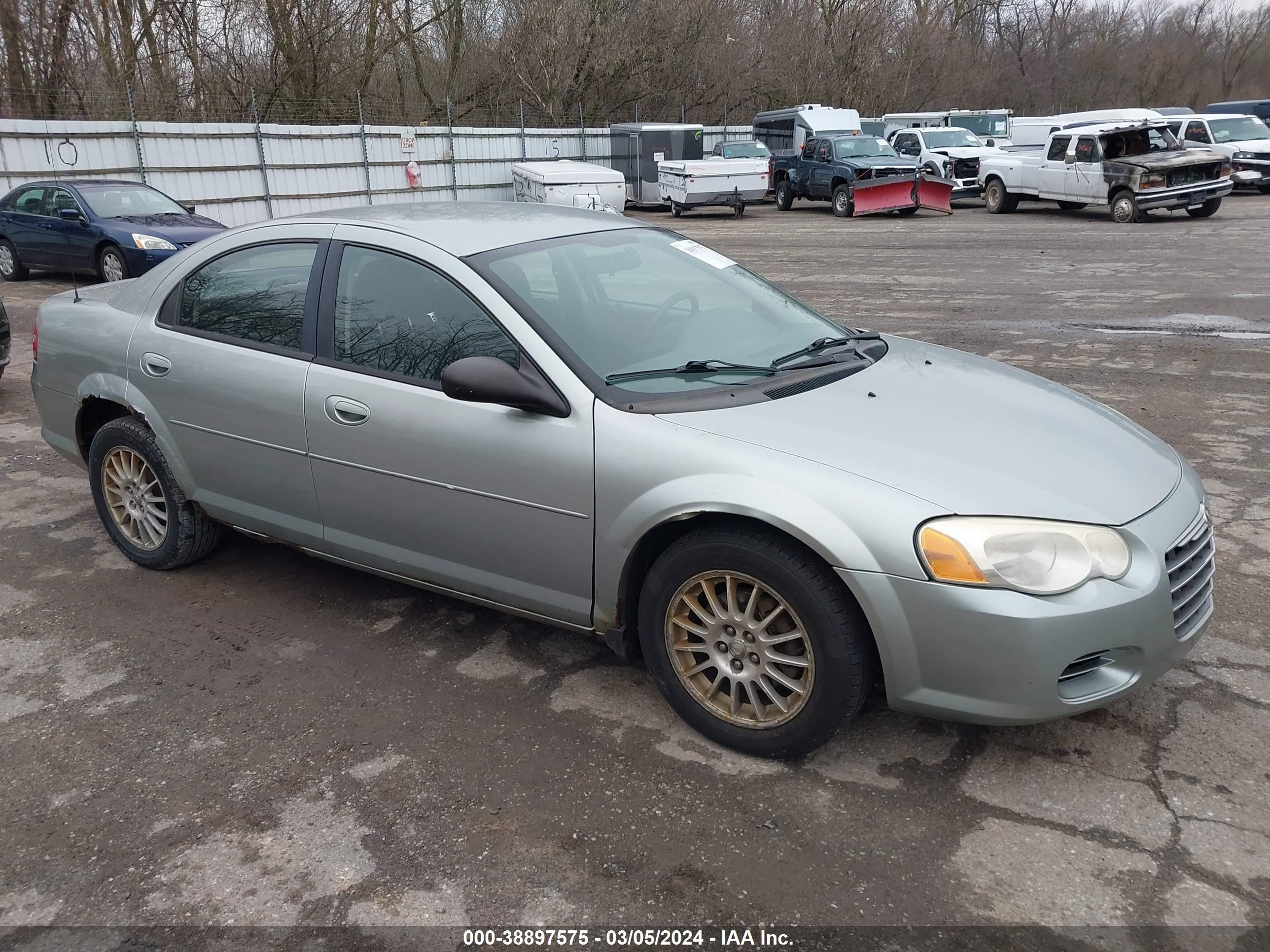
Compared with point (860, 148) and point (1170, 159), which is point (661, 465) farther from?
point (860, 148)

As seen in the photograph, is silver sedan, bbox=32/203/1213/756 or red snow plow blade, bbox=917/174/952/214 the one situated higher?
silver sedan, bbox=32/203/1213/756

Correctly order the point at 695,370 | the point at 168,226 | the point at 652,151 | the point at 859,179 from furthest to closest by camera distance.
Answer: the point at 652,151 < the point at 859,179 < the point at 168,226 < the point at 695,370

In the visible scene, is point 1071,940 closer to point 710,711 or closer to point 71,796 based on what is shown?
point 710,711

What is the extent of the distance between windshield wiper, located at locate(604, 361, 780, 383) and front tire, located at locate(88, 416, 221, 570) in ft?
7.13

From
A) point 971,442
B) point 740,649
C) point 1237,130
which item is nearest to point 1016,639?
point 971,442

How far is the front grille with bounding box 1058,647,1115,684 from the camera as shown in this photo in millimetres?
2717

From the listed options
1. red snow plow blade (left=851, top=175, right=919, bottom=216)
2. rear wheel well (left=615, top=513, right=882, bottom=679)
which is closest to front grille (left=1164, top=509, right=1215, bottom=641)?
rear wheel well (left=615, top=513, right=882, bottom=679)

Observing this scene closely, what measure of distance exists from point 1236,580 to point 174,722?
13.4 ft

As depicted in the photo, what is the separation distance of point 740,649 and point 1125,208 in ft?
65.0

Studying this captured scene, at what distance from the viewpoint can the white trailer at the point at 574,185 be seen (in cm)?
2077

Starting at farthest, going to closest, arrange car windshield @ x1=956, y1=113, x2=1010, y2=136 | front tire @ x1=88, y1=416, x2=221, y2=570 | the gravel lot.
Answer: car windshield @ x1=956, y1=113, x2=1010, y2=136 → front tire @ x1=88, y1=416, x2=221, y2=570 → the gravel lot

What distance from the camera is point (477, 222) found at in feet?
12.8

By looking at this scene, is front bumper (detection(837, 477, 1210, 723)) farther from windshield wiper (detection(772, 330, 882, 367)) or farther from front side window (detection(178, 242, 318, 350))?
front side window (detection(178, 242, 318, 350))

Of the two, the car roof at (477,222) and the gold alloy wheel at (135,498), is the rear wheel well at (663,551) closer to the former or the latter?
the car roof at (477,222)
